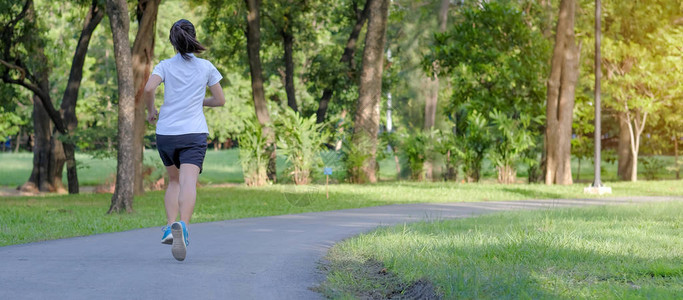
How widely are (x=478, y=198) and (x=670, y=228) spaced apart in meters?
7.88

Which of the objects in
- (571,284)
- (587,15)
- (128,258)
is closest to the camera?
(571,284)

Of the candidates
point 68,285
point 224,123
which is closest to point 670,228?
point 68,285

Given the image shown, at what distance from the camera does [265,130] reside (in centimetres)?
2617

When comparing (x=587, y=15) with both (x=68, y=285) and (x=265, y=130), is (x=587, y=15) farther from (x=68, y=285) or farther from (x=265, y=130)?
(x=68, y=285)

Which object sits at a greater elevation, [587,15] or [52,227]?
[587,15]

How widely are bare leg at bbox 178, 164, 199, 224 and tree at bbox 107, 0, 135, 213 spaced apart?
6775 mm

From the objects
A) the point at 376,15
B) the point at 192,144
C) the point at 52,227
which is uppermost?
the point at 376,15

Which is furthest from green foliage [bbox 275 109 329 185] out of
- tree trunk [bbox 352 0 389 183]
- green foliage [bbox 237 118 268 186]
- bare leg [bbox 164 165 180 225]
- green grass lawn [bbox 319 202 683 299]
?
bare leg [bbox 164 165 180 225]

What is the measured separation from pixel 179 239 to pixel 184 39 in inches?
68.7

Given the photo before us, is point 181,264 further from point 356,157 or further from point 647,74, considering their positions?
point 647,74

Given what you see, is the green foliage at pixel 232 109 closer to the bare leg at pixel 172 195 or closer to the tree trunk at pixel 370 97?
the tree trunk at pixel 370 97

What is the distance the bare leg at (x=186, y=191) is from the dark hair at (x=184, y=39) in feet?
3.30

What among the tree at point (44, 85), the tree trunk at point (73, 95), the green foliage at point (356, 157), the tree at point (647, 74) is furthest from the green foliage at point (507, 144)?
the tree trunk at point (73, 95)

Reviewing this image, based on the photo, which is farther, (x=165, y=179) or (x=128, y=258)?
(x=165, y=179)
